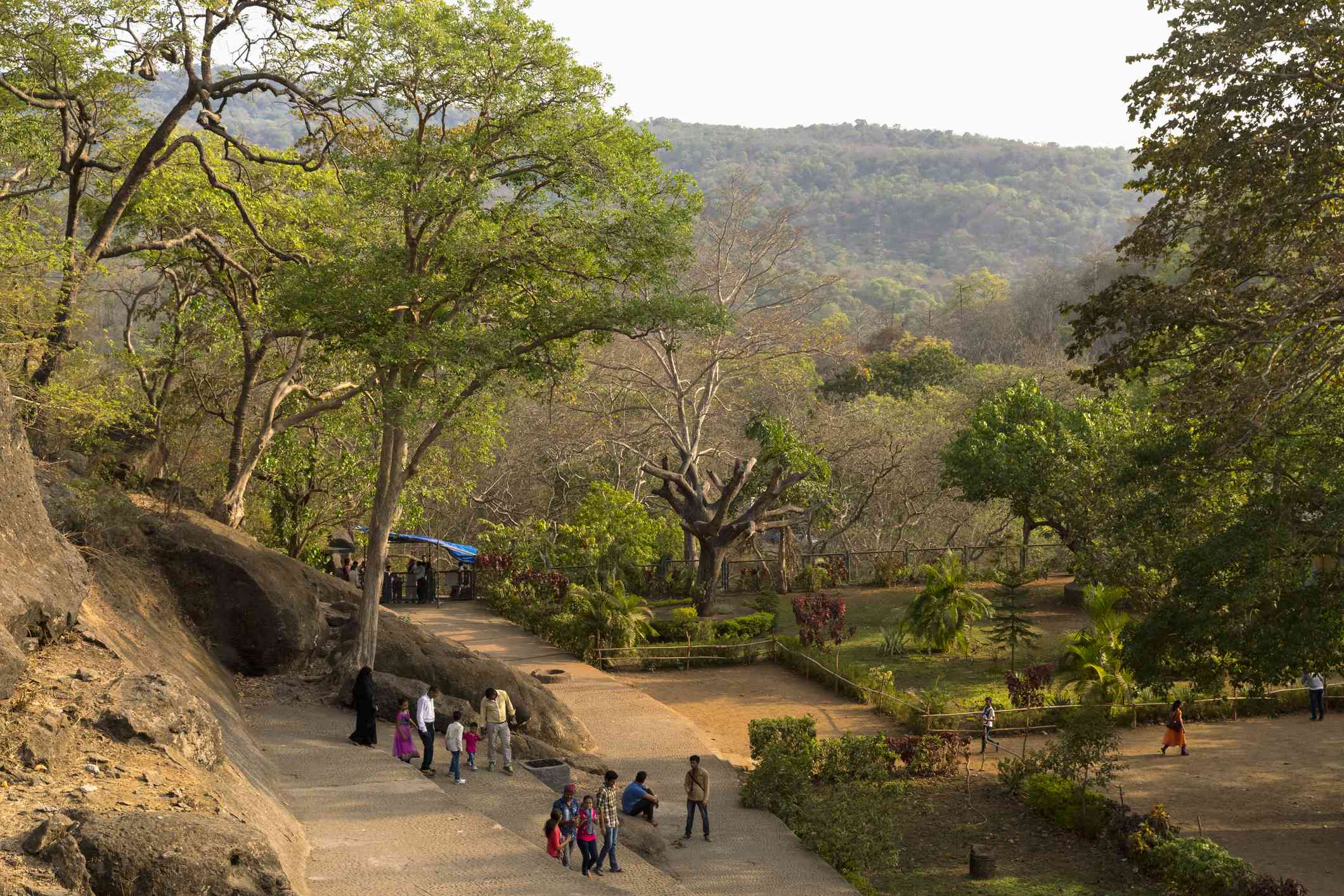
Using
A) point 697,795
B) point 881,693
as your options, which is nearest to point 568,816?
point 697,795

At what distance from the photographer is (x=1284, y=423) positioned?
1298cm

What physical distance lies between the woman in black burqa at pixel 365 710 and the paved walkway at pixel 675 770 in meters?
1.53

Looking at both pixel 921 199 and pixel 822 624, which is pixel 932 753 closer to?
pixel 822 624

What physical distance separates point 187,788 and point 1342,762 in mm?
16436

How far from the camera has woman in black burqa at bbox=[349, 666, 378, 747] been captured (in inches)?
541

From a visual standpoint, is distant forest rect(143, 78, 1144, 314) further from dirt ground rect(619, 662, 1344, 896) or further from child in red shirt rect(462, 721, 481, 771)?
child in red shirt rect(462, 721, 481, 771)

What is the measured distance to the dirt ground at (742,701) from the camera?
758 inches

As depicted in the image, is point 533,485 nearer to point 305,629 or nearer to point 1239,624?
point 305,629

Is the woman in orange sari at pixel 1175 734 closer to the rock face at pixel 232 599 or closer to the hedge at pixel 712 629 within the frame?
the hedge at pixel 712 629

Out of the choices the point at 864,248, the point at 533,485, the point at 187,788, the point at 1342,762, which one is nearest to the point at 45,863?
the point at 187,788

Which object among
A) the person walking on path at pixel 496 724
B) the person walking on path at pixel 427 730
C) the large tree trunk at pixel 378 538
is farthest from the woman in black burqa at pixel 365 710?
the large tree trunk at pixel 378 538

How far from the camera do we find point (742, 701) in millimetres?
21609

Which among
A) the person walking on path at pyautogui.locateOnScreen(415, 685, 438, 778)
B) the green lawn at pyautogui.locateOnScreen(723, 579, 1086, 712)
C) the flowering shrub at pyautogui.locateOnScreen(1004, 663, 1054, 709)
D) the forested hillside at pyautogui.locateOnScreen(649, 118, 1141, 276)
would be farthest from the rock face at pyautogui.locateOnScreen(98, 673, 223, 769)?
the forested hillside at pyautogui.locateOnScreen(649, 118, 1141, 276)

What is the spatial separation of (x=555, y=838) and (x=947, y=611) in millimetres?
14197
